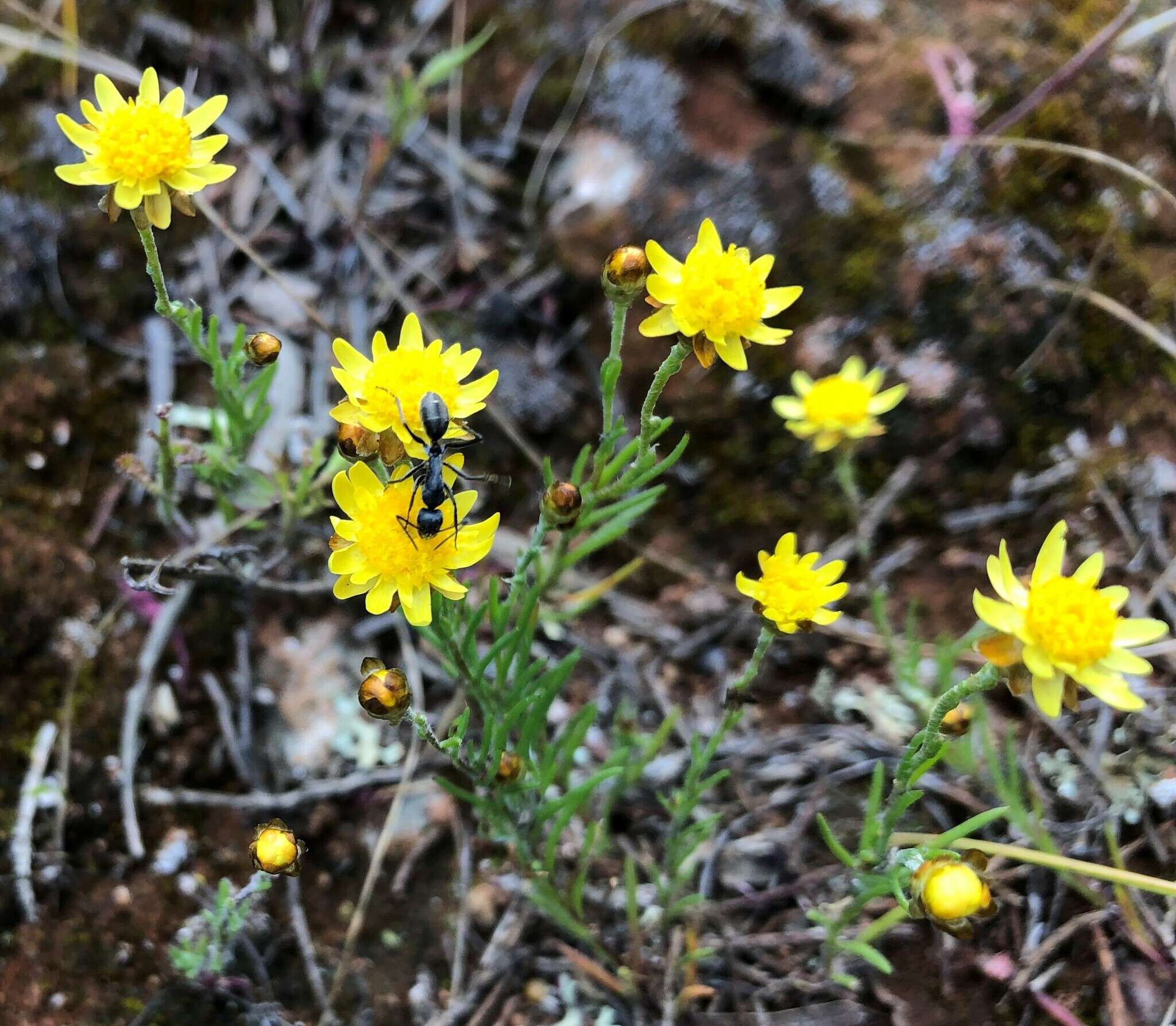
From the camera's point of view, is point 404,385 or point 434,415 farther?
point 404,385

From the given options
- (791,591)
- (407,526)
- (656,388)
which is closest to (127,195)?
(407,526)

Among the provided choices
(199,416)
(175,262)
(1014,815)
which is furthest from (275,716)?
(1014,815)

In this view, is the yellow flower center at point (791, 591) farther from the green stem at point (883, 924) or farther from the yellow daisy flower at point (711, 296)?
the green stem at point (883, 924)

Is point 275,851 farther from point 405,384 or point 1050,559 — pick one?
point 1050,559

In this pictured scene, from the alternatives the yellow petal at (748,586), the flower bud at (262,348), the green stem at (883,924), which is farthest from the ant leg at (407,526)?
the green stem at (883,924)

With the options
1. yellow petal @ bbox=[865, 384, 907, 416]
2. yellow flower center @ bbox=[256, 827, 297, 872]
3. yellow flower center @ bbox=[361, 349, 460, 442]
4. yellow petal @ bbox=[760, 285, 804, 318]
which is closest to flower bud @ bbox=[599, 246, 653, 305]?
yellow petal @ bbox=[760, 285, 804, 318]
